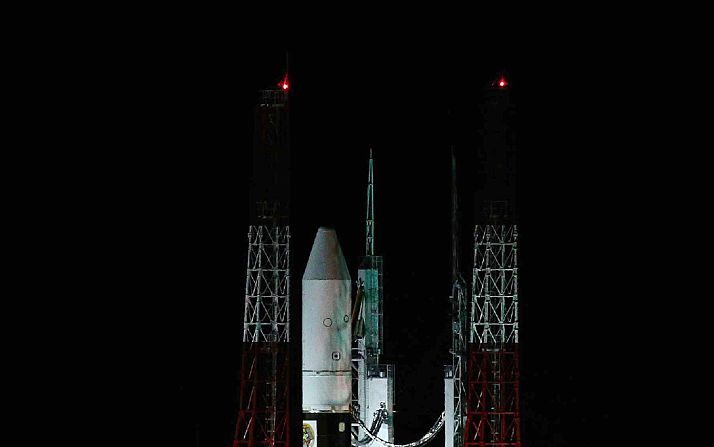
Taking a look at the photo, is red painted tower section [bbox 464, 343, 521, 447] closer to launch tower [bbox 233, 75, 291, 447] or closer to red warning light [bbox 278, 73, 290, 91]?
launch tower [bbox 233, 75, 291, 447]

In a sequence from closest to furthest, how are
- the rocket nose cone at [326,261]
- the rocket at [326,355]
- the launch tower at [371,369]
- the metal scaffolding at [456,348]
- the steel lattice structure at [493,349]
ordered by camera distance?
the rocket at [326,355]
the rocket nose cone at [326,261]
the steel lattice structure at [493,349]
the metal scaffolding at [456,348]
the launch tower at [371,369]

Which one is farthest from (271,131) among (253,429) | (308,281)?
(253,429)

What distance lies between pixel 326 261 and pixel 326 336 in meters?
1.59

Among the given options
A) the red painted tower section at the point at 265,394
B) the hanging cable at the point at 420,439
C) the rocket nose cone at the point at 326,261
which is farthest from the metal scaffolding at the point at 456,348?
the red painted tower section at the point at 265,394

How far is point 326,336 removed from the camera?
44406 mm

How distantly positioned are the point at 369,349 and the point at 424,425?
3522mm

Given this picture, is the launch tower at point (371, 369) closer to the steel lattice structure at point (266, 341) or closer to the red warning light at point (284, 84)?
the steel lattice structure at point (266, 341)

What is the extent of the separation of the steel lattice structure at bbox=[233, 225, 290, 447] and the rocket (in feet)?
3.86

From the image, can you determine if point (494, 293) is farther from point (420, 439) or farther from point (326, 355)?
point (326, 355)

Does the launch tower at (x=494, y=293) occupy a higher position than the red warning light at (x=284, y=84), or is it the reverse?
the red warning light at (x=284, y=84)

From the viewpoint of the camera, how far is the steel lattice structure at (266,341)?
1801 inches

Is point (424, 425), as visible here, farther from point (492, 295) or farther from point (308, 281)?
point (308, 281)

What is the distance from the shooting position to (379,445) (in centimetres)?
5028

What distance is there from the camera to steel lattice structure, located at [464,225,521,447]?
47.8 m
